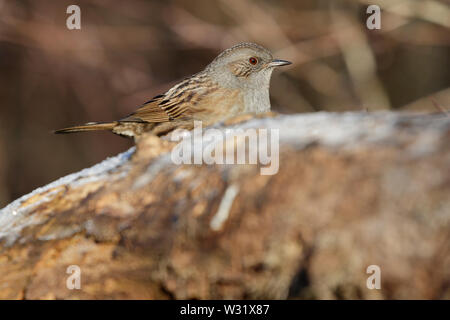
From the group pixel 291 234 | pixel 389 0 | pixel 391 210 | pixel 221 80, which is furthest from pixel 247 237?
pixel 389 0

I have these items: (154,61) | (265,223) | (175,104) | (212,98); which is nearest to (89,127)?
(175,104)

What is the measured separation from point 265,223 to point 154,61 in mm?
6560

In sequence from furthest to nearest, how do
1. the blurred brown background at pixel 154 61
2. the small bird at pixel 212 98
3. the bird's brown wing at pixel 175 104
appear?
the blurred brown background at pixel 154 61 → the bird's brown wing at pixel 175 104 → the small bird at pixel 212 98

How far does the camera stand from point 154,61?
855cm

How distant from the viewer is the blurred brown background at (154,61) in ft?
21.5

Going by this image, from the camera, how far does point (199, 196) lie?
8.11 ft

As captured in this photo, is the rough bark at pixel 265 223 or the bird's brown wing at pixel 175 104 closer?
the rough bark at pixel 265 223

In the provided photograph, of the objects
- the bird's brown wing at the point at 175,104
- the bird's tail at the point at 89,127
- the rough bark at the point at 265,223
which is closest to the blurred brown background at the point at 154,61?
the bird's brown wing at the point at 175,104

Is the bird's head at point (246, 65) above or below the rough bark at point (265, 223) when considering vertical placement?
above

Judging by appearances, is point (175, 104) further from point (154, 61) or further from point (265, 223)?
point (154, 61)

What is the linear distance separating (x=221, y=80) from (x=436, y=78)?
4386 millimetres

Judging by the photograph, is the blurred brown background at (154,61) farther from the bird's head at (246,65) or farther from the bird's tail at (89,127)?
the bird's tail at (89,127)

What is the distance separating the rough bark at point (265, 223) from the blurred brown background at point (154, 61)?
3818 mm
